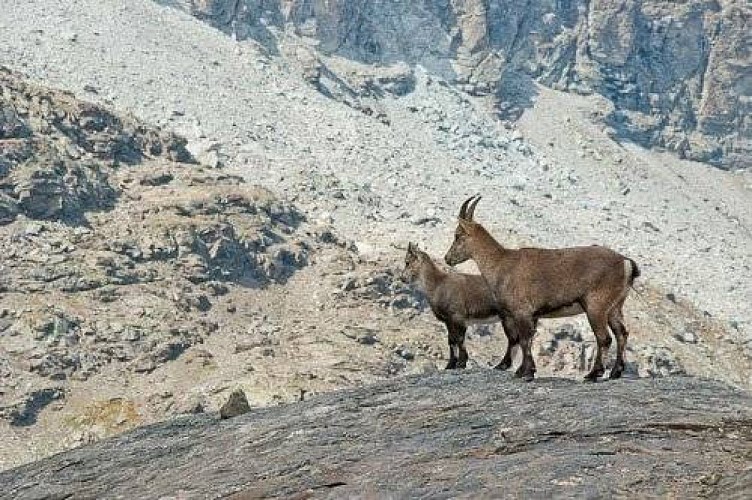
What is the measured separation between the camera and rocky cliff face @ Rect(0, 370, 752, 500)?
926 cm

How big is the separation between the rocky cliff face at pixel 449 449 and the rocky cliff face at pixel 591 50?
142105 mm

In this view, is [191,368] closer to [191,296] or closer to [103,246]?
[191,296]

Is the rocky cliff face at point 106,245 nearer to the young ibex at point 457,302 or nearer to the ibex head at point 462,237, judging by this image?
the young ibex at point 457,302

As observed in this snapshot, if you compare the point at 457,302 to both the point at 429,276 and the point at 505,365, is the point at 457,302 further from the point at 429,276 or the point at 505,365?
the point at 505,365

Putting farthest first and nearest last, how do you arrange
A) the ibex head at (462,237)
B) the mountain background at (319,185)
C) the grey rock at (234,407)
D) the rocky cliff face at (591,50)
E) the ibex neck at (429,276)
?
1. the rocky cliff face at (591,50)
2. the mountain background at (319,185)
3. the ibex neck at (429,276)
4. the ibex head at (462,237)
5. the grey rock at (234,407)

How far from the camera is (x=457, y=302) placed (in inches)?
730

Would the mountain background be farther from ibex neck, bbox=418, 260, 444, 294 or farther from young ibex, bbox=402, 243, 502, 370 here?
young ibex, bbox=402, 243, 502, 370

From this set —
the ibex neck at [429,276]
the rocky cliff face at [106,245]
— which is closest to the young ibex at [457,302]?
the ibex neck at [429,276]

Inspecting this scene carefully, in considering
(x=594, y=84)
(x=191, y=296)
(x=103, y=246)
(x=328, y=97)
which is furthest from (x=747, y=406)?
(x=594, y=84)

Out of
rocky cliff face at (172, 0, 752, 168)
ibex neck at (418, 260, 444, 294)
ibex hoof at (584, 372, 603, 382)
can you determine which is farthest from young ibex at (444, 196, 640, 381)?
rocky cliff face at (172, 0, 752, 168)

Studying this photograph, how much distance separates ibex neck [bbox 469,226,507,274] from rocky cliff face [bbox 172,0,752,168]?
13964 cm

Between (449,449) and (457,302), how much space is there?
8.01 meters

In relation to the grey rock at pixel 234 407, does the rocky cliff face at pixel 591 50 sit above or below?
above

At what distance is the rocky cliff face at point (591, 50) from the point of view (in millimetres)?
159750
